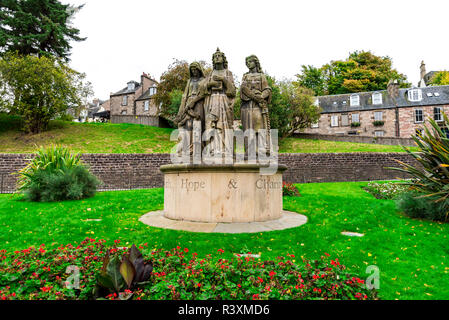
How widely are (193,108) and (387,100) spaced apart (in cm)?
3917

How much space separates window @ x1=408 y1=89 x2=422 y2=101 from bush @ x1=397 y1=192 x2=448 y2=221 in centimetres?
3619

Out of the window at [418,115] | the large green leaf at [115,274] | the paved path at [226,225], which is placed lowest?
the paved path at [226,225]

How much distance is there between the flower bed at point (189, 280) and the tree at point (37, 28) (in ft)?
104

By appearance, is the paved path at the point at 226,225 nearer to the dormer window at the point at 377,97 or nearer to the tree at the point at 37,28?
the tree at the point at 37,28

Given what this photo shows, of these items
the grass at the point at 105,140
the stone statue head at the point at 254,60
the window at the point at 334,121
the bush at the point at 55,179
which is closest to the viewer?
the stone statue head at the point at 254,60

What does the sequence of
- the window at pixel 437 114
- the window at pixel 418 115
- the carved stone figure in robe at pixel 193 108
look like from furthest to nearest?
the window at pixel 418 115 → the window at pixel 437 114 → the carved stone figure in robe at pixel 193 108

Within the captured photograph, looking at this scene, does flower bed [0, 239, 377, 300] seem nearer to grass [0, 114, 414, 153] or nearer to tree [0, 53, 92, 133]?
grass [0, 114, 414, 153]

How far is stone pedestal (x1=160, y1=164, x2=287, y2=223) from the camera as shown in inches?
227

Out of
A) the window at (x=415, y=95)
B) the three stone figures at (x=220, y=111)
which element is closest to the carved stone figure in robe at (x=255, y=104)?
the three stone figures at (x=220, y=111)

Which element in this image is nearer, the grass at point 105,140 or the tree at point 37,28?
the grass at point 105,140

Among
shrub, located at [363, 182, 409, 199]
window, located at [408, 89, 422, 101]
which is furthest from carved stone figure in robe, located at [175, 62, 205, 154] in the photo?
window, located at [408, 89, 422, 101]

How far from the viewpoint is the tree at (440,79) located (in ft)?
159

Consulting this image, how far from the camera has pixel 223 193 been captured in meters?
5.77

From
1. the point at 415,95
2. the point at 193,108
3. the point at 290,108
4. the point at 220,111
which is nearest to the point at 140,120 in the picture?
the point at 290,108
